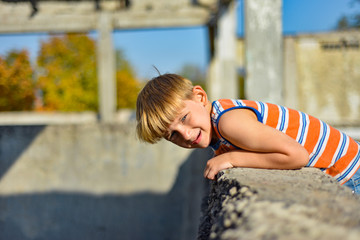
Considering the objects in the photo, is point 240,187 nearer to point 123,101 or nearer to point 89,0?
point 89,0

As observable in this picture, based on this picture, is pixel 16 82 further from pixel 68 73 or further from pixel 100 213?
pixel 68 73

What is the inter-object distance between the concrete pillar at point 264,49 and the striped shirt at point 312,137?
1155 millimetres

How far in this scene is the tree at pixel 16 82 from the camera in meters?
9.23

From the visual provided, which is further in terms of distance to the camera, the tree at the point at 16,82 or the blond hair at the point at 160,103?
the tree at the point at 16,82

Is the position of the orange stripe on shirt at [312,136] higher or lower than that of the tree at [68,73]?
higher

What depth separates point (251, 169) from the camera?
156cm

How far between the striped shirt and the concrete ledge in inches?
24.5

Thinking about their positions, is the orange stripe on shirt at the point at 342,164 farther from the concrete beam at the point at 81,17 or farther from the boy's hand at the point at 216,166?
the concrete beam at the point at 81,17

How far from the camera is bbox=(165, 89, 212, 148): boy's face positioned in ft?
5.83

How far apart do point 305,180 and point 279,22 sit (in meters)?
2.07

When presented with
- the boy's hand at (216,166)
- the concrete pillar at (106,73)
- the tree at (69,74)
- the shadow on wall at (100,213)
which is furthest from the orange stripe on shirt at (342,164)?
the tree at (69,74)

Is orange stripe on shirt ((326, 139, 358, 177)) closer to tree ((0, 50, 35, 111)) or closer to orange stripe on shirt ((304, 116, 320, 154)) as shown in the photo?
orange stripe on shirt ((304, 116, 320, 154))

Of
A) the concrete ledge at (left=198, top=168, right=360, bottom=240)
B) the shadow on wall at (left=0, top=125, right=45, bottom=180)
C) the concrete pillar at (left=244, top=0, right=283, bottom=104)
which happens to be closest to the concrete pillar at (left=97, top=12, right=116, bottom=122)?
the shadow on wall at (left=0, top=125, right=45, bottom=180)

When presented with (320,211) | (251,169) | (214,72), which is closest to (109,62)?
(214,72)
